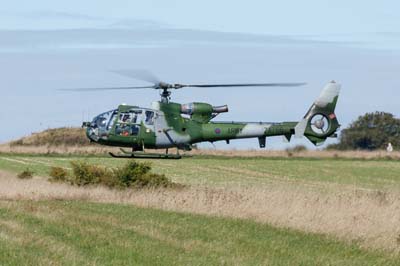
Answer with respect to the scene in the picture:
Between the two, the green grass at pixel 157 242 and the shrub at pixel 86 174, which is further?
the shrub at pixel 86 174

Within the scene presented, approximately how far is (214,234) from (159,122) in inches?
502

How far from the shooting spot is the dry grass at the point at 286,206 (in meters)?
22.4

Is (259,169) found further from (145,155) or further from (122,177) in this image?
(145,155)

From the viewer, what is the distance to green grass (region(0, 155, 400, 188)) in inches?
2057

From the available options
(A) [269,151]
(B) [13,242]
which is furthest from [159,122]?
(A) [269,151]

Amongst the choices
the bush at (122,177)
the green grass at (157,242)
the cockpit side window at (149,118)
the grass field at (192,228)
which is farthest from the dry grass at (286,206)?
the bush at (122,177)

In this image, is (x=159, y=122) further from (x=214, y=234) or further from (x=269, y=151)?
(x=269, y=151)

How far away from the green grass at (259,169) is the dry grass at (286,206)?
48.0 feet

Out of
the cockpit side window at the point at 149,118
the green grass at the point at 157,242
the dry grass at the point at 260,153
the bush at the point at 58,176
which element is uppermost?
the cockpit side window at the point at 149,118

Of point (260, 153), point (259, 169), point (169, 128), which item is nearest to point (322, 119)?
point (169, 128)

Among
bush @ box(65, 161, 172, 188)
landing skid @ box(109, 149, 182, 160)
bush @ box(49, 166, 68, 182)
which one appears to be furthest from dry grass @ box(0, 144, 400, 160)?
landing skid @ box(109, 149, 182, 160)

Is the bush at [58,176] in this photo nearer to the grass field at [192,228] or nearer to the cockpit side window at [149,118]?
the grass field at [192,228]

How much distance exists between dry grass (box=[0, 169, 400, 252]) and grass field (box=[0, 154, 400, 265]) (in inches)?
1.0

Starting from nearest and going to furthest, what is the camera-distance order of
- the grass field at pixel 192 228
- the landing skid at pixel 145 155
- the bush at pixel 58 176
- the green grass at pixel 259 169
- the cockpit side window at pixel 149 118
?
1. the grass field at pixel 192 228
2. the landing skid at pixel 145 155
3. the cockpit side window at pixel 149 118
4. the bush at pixel 58 176
5. the green grass at pixel 259 169
